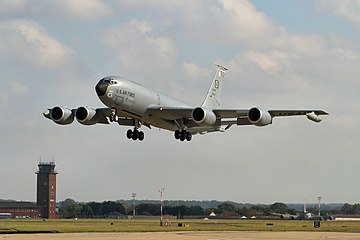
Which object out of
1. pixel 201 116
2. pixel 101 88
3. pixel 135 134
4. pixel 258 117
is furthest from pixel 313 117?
pixel 101 88

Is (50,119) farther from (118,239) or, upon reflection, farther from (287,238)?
(287,238)

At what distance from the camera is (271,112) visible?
7662 cm

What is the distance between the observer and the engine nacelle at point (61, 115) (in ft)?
255

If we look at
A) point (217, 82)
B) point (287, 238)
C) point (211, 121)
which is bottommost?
point (287, 238)

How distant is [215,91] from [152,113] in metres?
23.5

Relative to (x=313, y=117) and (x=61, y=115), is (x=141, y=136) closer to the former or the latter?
(x=61, y=115)

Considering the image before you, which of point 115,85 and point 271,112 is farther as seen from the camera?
point 271,112

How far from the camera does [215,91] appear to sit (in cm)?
9588

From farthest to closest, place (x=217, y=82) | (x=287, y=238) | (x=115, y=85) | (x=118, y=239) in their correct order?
1. (x=217, y=82)
2. (x=287, y=238)
3. (x=118, y=239)
4. (x=115, y=85)

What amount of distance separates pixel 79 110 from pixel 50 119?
4056mm

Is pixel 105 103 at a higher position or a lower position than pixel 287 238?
higher

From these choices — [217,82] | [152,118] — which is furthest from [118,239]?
[217,82]

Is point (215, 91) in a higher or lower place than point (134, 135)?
higher

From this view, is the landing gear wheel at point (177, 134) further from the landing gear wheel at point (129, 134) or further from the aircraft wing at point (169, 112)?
the landing gear wheel at point (129, 134)
